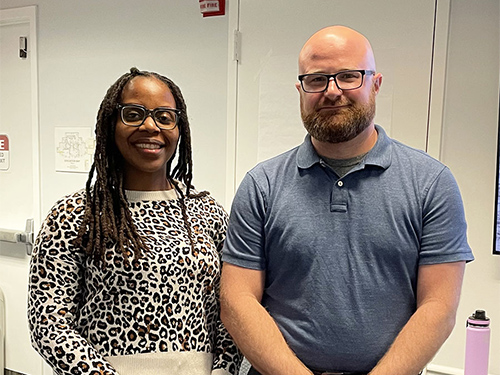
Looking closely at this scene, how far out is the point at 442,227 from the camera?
1176 mm

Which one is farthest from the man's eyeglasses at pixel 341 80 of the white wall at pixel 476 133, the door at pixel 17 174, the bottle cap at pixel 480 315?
the door at pixel 17 174

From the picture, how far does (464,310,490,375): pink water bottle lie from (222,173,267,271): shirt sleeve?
876 mm

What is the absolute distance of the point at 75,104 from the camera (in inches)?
108

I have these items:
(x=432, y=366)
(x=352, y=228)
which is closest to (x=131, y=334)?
(x=352, y=228)

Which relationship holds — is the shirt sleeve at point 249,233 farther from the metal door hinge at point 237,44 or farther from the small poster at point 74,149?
the small poster at point 74,149

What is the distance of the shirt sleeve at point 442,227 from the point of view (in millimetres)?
1173

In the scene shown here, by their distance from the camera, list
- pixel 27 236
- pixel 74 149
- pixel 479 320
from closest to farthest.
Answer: pixel 479 320, pixel 74 149, pixel 27 236

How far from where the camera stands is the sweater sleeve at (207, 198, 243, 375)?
1317 millimetres

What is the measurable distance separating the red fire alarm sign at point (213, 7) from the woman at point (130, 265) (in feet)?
3.50

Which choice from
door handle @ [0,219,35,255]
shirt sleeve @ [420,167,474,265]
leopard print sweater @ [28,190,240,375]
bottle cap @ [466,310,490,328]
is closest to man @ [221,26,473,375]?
shirt sleeve @ [420,167,474,265]

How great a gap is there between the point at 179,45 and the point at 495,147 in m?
1.43

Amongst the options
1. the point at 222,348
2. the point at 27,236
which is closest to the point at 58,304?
the point at 222,348

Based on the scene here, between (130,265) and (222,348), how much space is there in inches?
13.5

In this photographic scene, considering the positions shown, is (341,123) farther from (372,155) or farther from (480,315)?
(480,315)
